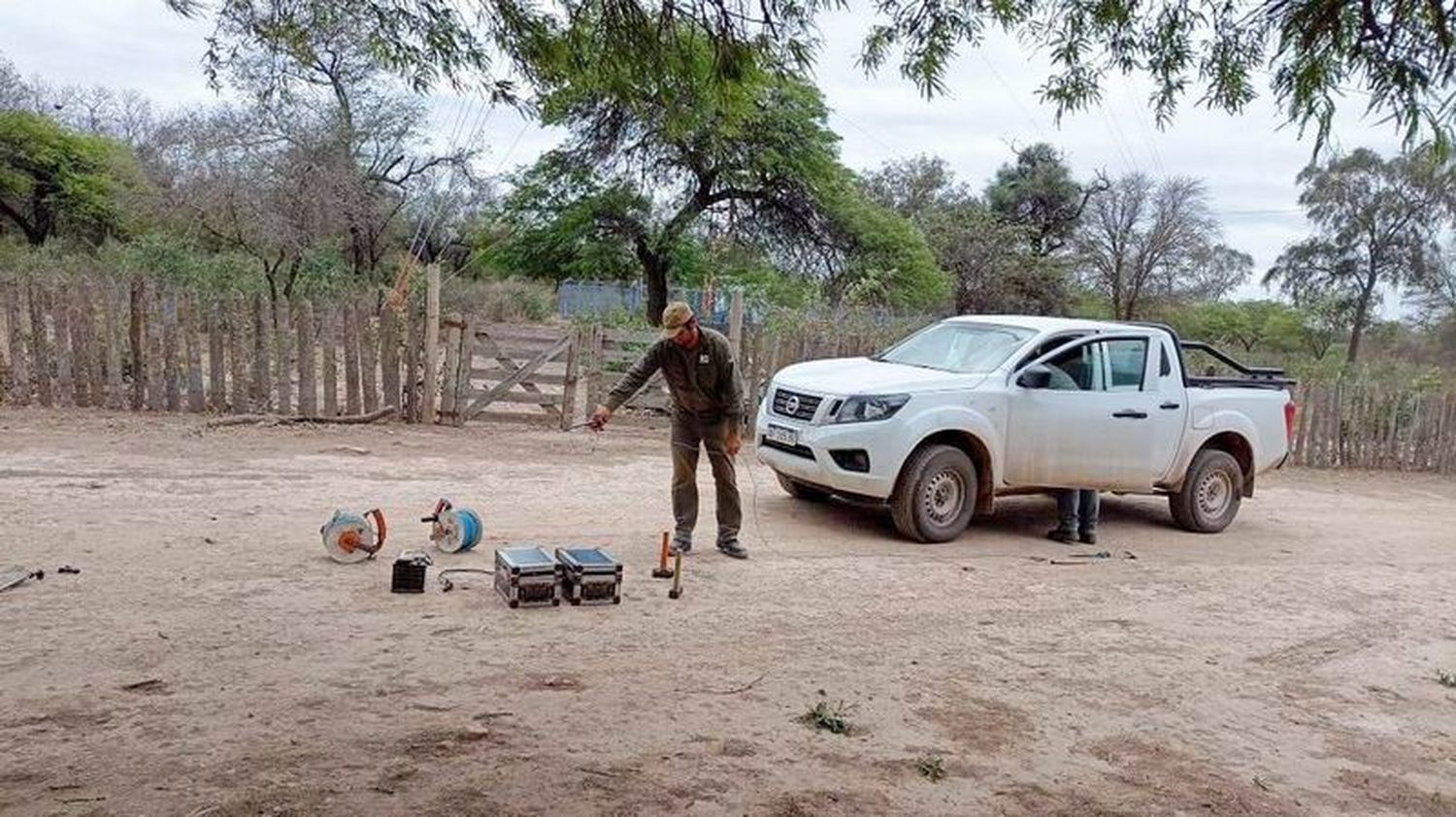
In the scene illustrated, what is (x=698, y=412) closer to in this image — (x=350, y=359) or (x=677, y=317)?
(x=677, y=317)

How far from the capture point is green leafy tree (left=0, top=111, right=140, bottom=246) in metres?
28.6

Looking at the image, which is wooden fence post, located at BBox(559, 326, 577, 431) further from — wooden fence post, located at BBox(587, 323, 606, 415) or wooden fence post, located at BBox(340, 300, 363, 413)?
wooden fence post, located at BBox(340, 300, 363, 413)

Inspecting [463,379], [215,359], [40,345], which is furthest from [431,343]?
[40,345]

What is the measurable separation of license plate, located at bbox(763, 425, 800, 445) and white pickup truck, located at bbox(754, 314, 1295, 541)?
0.02 m

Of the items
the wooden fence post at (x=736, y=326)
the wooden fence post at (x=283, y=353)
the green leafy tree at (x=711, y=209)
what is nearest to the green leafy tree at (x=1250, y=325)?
the green leafy tree at (x=711, y=209)

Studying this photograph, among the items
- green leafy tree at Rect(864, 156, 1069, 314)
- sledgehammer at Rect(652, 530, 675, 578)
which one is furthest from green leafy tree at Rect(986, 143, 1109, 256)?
sledgehammer at Rect(652, 530, 675, 578)

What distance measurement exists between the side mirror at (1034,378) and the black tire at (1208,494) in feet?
7.00

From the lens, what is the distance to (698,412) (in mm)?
7836

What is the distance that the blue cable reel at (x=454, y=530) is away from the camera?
720 centimetres

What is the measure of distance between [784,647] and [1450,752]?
307 centimetres

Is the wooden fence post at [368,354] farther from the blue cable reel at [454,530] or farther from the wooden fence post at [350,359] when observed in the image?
the blue cable reel at [454,530]

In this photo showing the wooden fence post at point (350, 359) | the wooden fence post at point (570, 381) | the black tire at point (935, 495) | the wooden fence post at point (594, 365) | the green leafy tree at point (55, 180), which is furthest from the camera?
the green leafy tree at point (55, 180)

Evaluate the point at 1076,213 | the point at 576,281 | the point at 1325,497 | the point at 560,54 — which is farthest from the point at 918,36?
the point at 1076,213

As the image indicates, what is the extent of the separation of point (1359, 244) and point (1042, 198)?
9.16m
